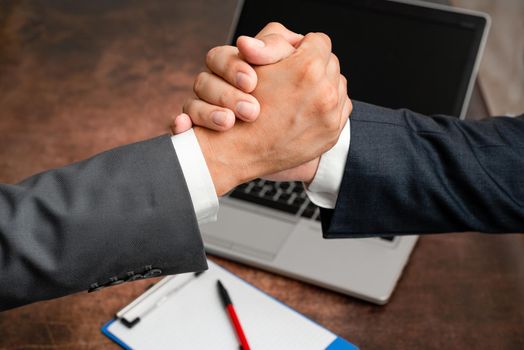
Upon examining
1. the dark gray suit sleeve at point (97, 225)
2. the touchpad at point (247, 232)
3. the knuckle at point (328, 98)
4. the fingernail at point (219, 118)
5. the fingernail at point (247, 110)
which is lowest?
the touchpad at point (247, 232)

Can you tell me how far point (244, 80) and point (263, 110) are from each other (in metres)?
0.05

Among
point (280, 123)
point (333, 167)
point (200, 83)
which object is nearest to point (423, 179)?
point (333, 167)

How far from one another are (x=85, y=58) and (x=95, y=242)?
2.64 feet

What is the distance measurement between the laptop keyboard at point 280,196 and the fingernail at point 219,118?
1.05 ft

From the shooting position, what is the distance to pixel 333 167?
99 centimetres

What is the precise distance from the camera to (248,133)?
93 cm

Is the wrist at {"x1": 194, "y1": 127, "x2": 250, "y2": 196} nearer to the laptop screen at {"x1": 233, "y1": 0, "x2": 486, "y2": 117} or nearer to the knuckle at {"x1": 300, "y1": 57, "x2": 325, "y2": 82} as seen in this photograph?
the knuckle at {"x1": 300, "y1": 57, "x2": 325, "y2": 82}

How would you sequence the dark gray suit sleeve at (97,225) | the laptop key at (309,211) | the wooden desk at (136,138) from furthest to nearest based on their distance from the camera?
the laptop key at (309,211) → the wooden desk at (136,138) → the dark gray suit sleeve at (97,225)

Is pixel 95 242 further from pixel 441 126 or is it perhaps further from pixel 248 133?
pixel 441 126

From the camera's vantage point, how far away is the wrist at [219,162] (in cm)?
92

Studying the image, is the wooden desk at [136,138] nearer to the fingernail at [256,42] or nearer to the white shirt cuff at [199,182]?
the white shirt cuff at [199,182]

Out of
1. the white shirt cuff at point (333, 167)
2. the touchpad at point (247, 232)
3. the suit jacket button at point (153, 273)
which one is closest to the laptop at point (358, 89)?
the touchpad at point (247, 232)

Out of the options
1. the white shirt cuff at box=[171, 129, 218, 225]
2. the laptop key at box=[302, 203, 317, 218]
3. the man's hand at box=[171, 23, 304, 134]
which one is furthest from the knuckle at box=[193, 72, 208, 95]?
the laptop key at box=[302, 203, 317, 218]

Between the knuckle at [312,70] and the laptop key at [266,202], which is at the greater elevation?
the knuckle at [312,70]
